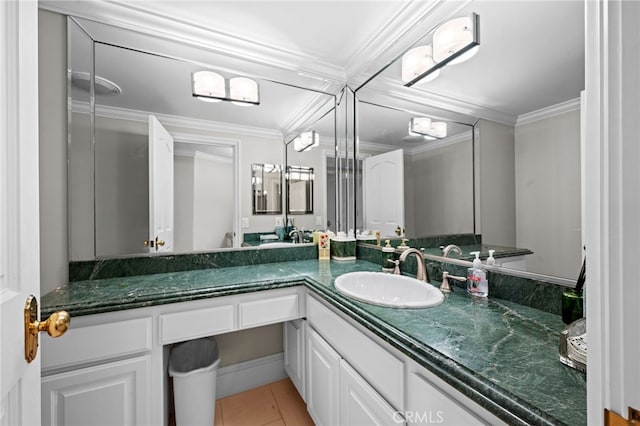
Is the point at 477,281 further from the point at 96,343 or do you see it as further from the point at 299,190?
the point at 96,343

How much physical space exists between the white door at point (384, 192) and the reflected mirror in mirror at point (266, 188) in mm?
676

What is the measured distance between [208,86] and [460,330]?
1.96 metres

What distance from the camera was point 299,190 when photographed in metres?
2.18

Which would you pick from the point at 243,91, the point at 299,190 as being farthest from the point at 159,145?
the point at 299,190

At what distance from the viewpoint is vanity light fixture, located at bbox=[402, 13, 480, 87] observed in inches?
50.0

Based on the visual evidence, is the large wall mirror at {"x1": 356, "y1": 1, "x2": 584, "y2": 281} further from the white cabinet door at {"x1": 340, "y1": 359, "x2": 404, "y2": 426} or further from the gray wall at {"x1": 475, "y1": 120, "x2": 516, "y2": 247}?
the white cabinet door at {"x1": 340, "y1": 359, "x2": 404, "y2": 426}

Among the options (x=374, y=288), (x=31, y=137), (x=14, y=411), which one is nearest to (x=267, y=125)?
(x=374, y=288)

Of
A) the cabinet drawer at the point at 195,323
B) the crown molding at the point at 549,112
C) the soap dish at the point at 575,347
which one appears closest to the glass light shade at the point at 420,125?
the crown molding at the point at 549,112

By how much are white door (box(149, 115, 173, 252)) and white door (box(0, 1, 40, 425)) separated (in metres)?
1.17

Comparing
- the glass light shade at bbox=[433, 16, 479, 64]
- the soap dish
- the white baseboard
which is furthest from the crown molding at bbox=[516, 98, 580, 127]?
the white baseboard

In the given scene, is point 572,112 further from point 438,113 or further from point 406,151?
point 406,151

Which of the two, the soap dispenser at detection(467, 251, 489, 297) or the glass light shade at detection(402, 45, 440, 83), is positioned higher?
the glass light shade at detection(402, 45, 440, 83)

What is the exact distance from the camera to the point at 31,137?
566 mm

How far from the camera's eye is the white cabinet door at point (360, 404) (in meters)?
0.88
